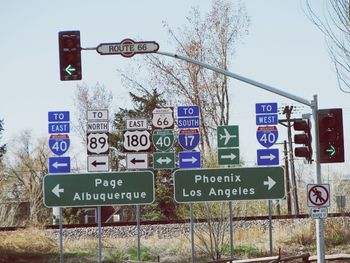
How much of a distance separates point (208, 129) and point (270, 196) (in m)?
15.7

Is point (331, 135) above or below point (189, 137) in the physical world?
below

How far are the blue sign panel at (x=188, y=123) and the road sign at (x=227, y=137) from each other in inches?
40.9

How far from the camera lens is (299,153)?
2102 cm

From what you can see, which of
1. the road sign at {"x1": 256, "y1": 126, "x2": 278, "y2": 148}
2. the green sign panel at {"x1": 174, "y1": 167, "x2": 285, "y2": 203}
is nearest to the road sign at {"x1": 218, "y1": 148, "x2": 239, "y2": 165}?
the green sign panel at {"x1": 174, "y1": 167, "x2": 285, "y2": 203}

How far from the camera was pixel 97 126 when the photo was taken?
1086 inches

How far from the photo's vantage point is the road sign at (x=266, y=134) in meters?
27.2

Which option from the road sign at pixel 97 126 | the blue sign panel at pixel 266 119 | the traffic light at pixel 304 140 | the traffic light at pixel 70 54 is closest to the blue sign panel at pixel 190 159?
the blue sign panel at pixel 266 119

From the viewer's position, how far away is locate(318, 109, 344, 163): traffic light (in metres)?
20.6

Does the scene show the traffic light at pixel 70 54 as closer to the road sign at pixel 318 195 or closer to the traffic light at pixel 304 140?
the traffic light at pixel 304 140

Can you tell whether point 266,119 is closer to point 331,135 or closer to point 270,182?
point 270,182

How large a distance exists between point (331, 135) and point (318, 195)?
69.2 inches

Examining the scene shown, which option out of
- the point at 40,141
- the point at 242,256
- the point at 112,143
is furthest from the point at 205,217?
the point at 40,141

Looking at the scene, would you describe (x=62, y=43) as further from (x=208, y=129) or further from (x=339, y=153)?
(x=208, y=129)

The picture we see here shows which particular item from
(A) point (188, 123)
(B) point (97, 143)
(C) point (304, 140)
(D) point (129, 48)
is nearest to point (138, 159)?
(B) point (97, 143)
